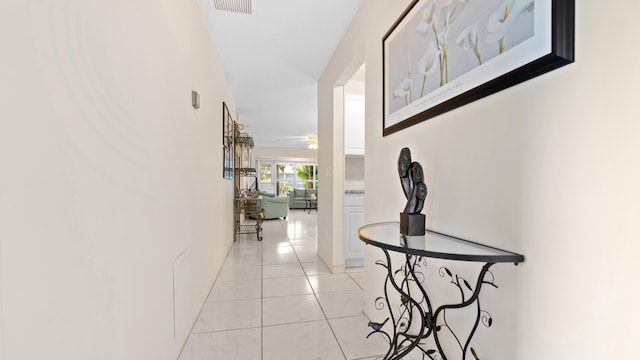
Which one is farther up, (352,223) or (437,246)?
(437,246)

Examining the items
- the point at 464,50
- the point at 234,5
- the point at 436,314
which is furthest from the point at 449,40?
the point at 234,5

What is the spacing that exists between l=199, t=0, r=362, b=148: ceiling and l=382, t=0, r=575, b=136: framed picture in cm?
88

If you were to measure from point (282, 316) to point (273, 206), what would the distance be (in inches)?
198

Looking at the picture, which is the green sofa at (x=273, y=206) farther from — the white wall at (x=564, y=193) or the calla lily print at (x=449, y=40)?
the white wall at (x=564, y=193)

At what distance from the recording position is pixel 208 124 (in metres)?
2.35

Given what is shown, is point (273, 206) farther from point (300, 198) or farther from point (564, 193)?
point (564, 193)

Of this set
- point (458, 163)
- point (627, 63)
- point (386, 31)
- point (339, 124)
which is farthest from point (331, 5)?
point (627, 63)

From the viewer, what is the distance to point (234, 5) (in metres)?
2.06

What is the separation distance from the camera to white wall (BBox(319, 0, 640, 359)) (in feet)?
1.83

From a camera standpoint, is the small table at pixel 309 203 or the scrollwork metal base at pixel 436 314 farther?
the small table at pixel 309 203

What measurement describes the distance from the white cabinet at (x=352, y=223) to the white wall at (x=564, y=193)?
1938 mm

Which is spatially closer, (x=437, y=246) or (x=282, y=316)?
(x=437, y=246)

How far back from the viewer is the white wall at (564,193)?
0.56m

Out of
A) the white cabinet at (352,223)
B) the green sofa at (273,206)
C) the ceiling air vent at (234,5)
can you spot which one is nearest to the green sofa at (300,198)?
the green sofa at (273,206)
